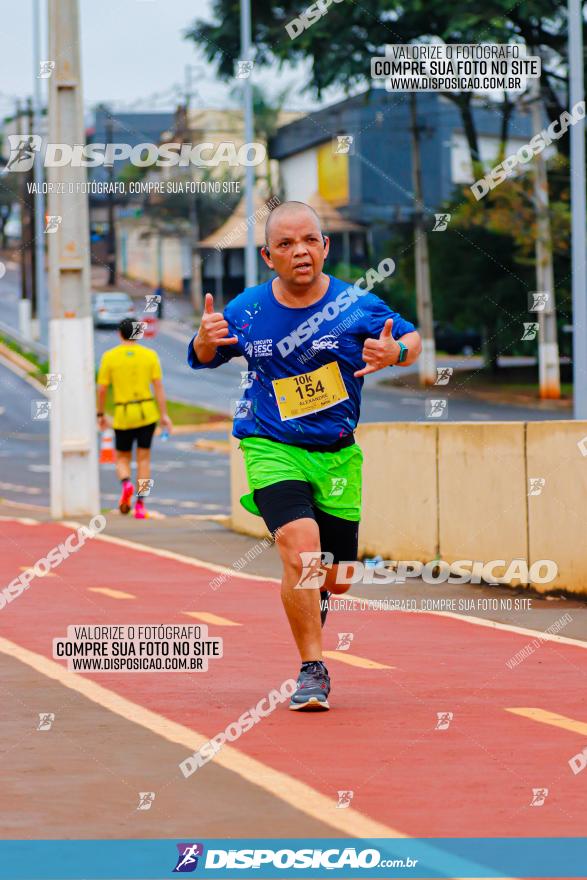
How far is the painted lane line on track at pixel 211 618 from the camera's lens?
1062 centimetres

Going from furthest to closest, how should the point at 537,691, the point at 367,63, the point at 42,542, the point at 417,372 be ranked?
1. the point at 417,372
2. the point at 367,63
3. the point at 42,542
4. the point at 537,691

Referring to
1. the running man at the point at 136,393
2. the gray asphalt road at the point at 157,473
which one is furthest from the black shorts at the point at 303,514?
the gray asphalt road at the point at 157,473

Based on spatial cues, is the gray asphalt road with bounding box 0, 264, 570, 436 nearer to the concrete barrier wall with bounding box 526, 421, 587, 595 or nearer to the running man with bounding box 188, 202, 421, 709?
the concrete barrier wall with bounding box 526, 421, 587, 595

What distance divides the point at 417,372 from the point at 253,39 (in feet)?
48.9

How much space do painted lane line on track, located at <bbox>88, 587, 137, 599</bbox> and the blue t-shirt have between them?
4.08 metres

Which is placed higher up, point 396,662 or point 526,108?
point 526,108

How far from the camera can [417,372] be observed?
5897 centimetres

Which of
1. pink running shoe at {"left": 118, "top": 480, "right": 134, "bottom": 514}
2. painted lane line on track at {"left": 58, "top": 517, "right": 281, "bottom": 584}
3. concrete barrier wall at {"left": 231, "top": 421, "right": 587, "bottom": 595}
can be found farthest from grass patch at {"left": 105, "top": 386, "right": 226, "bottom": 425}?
concrete barrier wall at {"left": 231, "top": 421, "right": 587, "bottom": 595}

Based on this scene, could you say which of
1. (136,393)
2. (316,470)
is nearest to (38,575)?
(136,393)

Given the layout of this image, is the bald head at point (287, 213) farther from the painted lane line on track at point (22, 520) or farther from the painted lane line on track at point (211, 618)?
the painted lane line on track at point (22, 520)

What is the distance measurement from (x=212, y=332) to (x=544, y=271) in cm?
4013

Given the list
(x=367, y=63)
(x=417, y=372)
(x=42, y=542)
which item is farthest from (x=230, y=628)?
(x=417, y=372)

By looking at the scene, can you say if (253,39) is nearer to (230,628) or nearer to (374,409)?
(374,409)

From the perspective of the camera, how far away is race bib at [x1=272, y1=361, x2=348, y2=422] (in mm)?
7895
